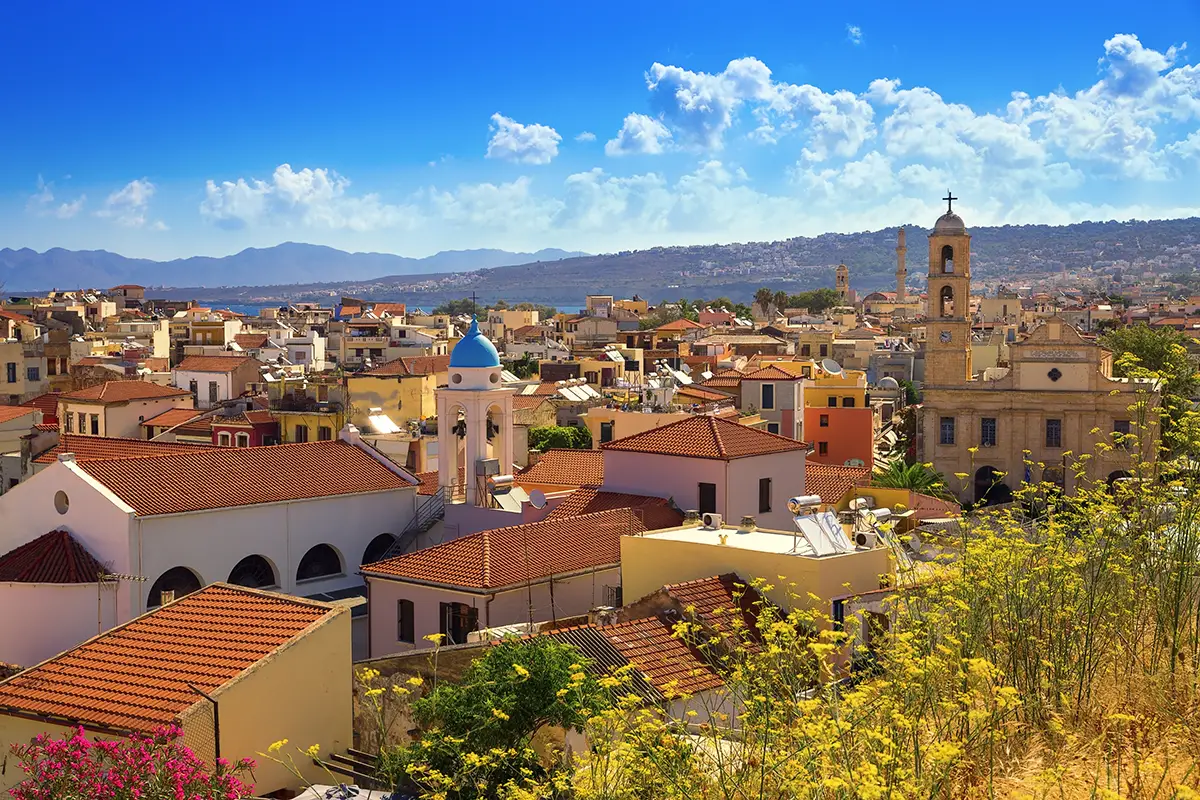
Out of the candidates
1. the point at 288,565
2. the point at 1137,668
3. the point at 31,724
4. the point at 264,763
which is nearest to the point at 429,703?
the point at 264,763

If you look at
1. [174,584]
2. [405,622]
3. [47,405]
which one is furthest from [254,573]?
[47,405]

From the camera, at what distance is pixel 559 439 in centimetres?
4019

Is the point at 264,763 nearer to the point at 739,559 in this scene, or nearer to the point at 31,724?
the point at 31,724

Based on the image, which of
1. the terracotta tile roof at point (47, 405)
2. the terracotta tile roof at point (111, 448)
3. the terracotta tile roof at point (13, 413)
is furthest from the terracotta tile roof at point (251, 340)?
the terracotta tile roof at point (111, 448)

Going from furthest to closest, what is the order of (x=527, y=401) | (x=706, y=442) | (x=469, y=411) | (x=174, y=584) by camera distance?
1. (x=527, y=401)
2. (x=469, y=411)
3. (x=706, y=442)
4. (x=174, y=584)

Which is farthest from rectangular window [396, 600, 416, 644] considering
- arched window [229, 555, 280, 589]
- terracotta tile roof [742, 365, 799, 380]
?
terracotta tile roof [742, 365, 799, 380]

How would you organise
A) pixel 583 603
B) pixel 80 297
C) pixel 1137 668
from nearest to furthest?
pixel 1137 668
pixel 583 603
pixel 80 297

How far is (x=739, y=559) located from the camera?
15.8m

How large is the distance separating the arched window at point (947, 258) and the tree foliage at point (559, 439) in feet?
46.2

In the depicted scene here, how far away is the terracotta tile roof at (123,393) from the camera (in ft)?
137

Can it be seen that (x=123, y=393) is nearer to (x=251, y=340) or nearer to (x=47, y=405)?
(x=47, y=405)

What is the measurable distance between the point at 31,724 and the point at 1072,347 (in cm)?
3791

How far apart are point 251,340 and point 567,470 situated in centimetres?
4836

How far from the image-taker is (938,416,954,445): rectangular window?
44469mm
